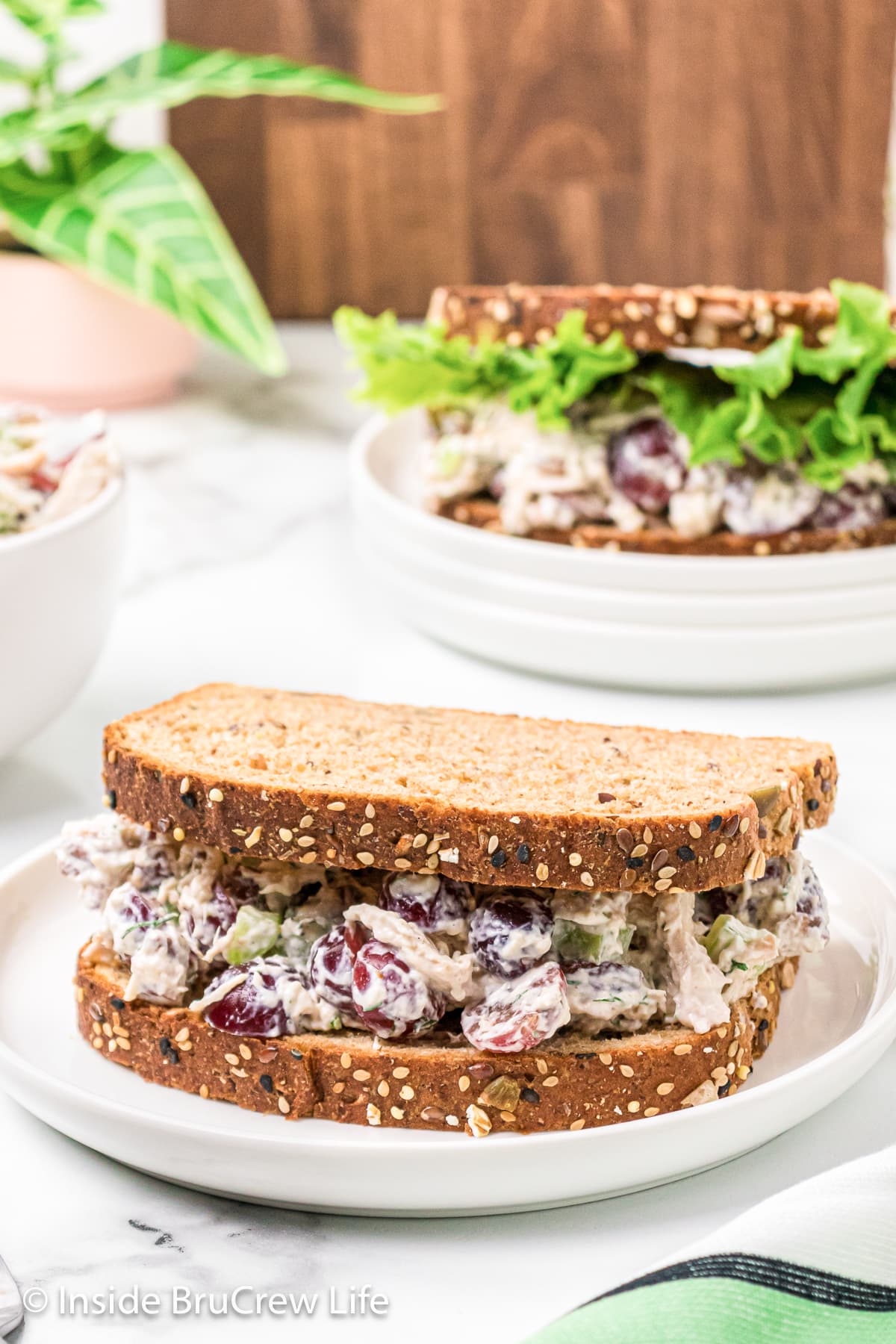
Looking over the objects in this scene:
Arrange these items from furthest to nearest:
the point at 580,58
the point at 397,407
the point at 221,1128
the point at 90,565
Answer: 1. the point at 580,58
2. the point at 397,407
3. the point at 90,565
4. the point at 221,1128

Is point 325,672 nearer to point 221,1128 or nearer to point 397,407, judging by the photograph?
point 397,407

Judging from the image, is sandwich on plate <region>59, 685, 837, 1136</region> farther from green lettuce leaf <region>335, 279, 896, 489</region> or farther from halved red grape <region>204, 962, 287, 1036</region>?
green lettuce leaf <region>335, 279, 896, 489</region>

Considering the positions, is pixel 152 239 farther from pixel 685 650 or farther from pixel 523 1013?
pixel 523 1013

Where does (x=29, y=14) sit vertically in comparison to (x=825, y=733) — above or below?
above

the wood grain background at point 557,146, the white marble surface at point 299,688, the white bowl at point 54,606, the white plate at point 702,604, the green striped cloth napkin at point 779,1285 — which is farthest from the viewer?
the wood grain background at point 557,146

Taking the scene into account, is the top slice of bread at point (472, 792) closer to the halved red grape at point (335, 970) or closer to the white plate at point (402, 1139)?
the halved red grape at point (335, 970)

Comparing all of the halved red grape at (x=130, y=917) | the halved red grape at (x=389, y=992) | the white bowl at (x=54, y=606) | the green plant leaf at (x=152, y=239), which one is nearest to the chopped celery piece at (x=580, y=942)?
the halved red grape at (x=389, y=992)

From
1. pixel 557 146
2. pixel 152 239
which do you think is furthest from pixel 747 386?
pixel 557 146

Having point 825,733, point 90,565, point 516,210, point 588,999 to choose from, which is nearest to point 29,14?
point 516,210
